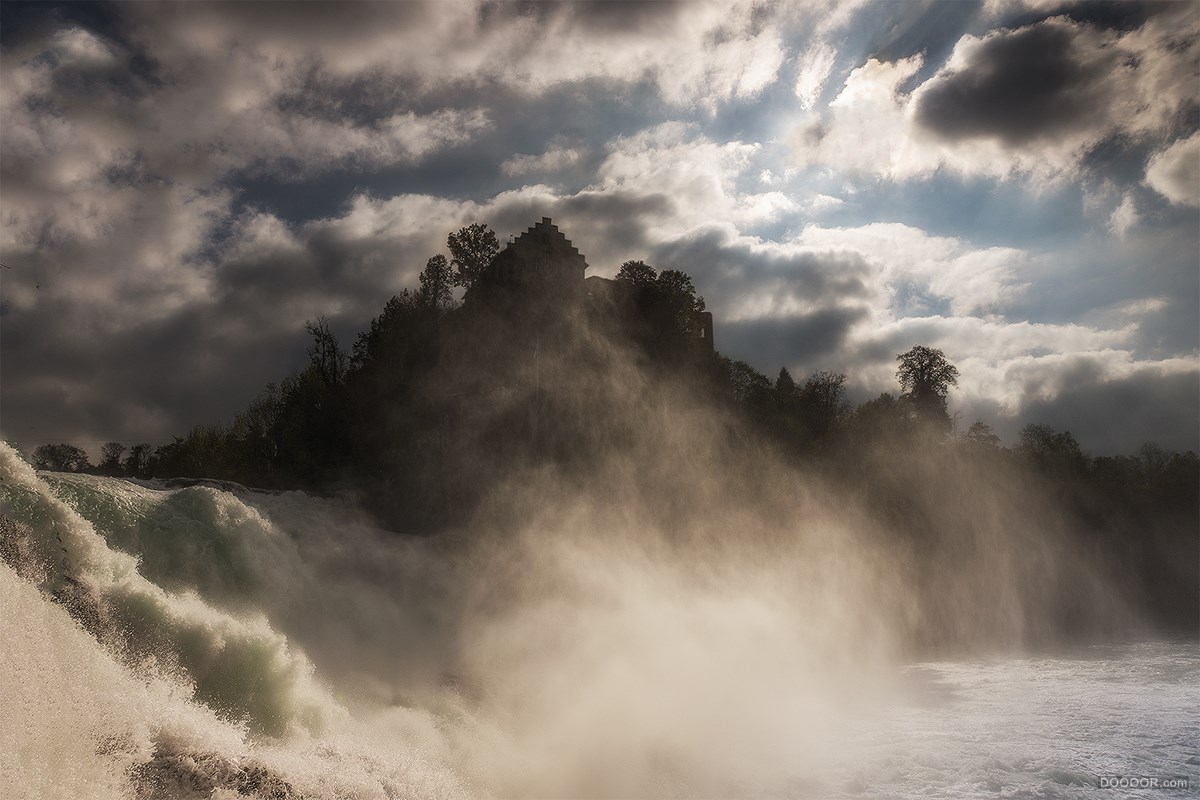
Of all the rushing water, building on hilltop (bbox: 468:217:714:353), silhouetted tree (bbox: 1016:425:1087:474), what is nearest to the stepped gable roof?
building on hilltop (bbox: 468:217:714:353)

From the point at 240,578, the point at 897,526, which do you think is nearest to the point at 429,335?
the point at 240,578

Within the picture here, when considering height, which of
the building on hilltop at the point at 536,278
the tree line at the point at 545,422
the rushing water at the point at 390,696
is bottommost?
the rushing water at the point at 390,696

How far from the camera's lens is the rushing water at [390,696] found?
7508 millimetres

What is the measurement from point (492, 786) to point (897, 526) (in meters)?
41.1

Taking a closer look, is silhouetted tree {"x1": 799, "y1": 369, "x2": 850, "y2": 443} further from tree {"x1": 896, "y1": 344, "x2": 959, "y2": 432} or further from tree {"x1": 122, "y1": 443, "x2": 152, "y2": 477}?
tree {"x1": 122, "y1": 443, "x2": 152, "y2": 477}

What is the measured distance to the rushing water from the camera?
7.51 meters

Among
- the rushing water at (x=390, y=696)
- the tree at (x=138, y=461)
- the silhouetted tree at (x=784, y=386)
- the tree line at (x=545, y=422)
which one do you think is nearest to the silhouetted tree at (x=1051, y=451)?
the tree line at (x=545, y=422)

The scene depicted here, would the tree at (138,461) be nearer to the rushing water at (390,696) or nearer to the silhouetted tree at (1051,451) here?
the rushing water at (390,696)

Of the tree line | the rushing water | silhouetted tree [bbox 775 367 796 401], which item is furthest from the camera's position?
silhouetted tree [bbox 775 367 796 401]

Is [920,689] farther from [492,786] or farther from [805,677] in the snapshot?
[492,786]

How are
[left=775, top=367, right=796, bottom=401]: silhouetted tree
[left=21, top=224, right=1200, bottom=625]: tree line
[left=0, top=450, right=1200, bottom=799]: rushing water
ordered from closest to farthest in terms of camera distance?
[left=0, top=450, right=1200, bottom=799]: rushing water, [left=21, top=224, right=1200, bottom=625]: tree line, [left=775, top=367, right=796, bottom=401]: silhouetted tree

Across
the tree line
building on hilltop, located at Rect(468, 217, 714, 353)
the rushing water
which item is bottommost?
the rushing water

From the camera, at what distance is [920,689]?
22.4 meters

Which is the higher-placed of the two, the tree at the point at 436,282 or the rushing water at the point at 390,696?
the tree at the point at 436,282
